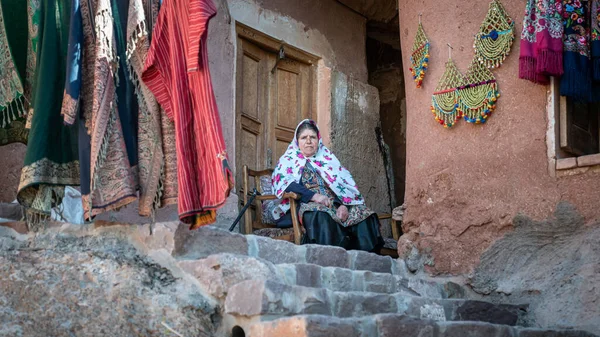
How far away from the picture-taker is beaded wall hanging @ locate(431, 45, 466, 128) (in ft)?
22.3

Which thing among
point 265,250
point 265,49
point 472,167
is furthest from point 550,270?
point 265,49

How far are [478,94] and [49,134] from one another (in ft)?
9.68

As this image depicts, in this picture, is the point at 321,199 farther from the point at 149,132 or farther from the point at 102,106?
the point at 102,106

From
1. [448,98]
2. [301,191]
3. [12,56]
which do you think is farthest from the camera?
[301,191]

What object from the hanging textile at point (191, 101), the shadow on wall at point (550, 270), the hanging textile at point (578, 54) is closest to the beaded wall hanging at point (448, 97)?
the hanging textile at point (578, 54)

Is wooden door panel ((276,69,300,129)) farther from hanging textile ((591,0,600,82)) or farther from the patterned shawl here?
hanging textile ((591,0,600,82))

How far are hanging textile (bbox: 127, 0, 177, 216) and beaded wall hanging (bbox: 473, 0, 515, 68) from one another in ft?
7.71

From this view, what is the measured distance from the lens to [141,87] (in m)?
5.79

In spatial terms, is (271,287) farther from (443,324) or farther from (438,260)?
(438,260)

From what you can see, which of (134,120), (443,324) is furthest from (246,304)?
(134,120)

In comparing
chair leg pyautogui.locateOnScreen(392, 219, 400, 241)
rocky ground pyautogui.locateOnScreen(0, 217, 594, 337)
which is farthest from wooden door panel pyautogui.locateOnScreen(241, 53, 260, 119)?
rocky ground pyautogui.locateOnScreen(0, 217, 594, 337)

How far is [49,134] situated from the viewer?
571 centimetres

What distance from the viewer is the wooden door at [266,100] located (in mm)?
7965

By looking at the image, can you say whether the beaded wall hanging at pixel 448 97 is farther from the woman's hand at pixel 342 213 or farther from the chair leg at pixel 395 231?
the chair leg at pixel 395 231
